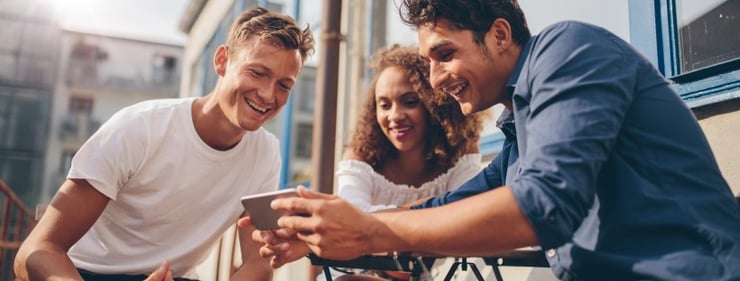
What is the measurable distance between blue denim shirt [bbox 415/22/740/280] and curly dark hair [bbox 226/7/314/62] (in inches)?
57.9

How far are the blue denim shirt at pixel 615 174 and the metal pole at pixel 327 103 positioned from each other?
2.77 meters

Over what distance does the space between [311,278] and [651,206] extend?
240 cm

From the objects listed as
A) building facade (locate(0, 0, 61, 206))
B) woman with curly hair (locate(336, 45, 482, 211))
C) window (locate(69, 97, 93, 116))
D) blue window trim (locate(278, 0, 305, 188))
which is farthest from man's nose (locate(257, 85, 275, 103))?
window (locate(69, 97, 93, 116))

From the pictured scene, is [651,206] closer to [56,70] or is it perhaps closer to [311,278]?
[311,278]

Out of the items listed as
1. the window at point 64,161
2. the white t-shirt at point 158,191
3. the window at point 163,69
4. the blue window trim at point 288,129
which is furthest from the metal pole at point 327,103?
the window at point 163,69

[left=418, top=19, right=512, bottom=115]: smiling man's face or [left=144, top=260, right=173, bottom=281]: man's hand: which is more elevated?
[left=418, top=19, right=512, bottom=115]: smiling man's face

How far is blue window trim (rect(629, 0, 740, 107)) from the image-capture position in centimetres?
205

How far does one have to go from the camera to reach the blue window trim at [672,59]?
205cm

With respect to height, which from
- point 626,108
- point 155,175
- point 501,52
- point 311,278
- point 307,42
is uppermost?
point 307,42

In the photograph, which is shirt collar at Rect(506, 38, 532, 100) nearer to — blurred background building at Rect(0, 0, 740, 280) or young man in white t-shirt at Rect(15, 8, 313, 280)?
blurred background building at Rect(0, 0, 740, 280)

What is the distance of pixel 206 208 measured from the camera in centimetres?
259

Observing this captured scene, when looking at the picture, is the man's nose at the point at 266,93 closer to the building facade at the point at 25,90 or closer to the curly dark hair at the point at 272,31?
the curly dark hair at the point at 272,31

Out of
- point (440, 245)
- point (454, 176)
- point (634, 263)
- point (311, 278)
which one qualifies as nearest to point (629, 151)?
point (634, 263)

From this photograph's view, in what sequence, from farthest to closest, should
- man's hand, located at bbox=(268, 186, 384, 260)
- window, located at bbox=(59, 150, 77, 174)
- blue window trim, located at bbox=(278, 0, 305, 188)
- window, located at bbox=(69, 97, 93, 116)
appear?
window, located at bbox=(69, 97, 93, 116) < window, located at bbox=(59, 150, 77, 174) < blue window trim, located at bbox=(278, 0, 305, 188) < man's hand, located at bbox=(268, 186, 384, 260)
